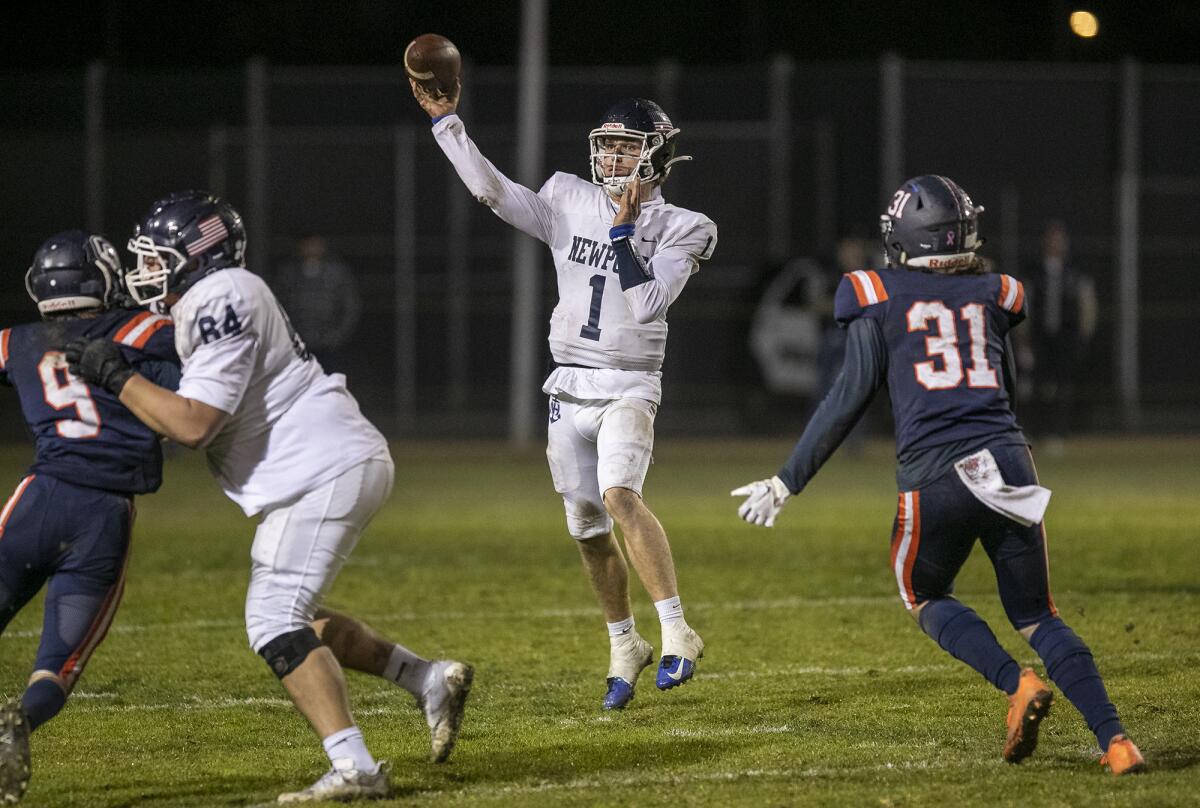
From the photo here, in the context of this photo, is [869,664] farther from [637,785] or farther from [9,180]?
[9,180]

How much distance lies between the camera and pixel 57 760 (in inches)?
197

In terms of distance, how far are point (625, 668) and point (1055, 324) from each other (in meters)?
10.9

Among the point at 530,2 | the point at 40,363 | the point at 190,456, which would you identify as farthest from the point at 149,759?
the point at 530,2

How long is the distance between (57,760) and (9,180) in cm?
1651

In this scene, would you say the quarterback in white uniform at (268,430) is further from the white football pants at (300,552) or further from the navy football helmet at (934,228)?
the navy football helmet at (934,228)

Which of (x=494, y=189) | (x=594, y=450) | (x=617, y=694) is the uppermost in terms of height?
(x=494, y=189)

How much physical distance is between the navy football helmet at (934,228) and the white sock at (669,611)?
1.44m

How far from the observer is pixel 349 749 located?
4.38 meters

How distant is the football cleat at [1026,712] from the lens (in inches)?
176

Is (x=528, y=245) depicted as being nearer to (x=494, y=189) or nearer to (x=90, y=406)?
(x=494, y=189)

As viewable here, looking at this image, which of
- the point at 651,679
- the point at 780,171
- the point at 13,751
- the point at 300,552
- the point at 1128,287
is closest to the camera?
the point at 13,751

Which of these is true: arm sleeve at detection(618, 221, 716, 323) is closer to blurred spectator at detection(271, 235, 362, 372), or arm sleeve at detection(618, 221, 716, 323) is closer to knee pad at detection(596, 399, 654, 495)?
knee pad at detection(596, 399, 654, 495)

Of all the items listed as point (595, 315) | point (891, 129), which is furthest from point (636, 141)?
point (891, 129)

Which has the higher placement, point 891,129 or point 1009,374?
point 891,129
